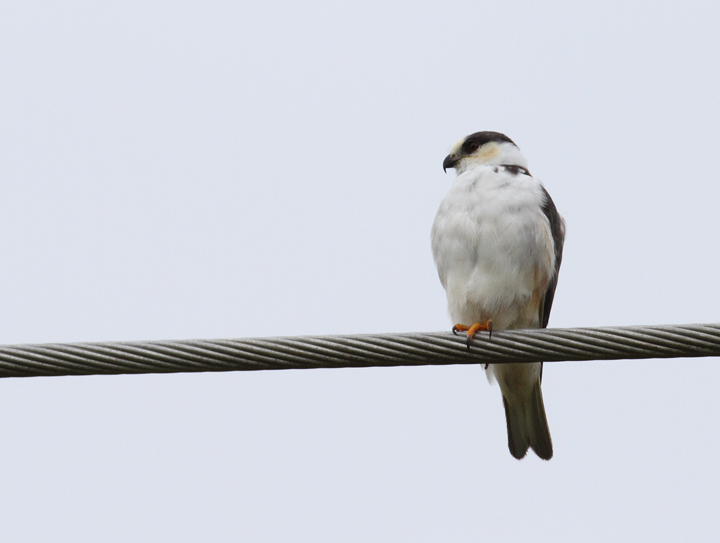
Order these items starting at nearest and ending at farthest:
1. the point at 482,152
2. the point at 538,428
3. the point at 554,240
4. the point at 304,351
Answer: the point at 304,351 → the point at 554,240 → the point at 538,428 → the point at 482,152

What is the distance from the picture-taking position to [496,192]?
512 centimetres

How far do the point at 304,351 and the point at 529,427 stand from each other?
253 centimetres

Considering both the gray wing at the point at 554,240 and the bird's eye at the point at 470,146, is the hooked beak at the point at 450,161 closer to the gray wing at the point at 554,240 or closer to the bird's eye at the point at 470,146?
the bird's eye at the point at 470,146

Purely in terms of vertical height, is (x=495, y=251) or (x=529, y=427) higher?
(x=495, y=251)

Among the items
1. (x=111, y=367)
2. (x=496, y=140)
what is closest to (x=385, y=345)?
(x=111, y=367)

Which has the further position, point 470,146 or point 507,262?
point 470,146

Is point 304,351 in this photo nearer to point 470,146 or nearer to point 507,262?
point 507,262

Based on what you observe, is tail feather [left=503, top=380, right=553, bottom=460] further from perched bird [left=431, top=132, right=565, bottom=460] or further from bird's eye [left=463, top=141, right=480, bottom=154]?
bird's eye [left=463, top=141, right=480, bottom=154]

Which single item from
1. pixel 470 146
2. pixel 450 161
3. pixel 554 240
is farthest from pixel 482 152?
pixel 554 240

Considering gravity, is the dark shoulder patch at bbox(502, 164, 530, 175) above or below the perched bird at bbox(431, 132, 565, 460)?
above

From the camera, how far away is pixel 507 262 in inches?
194

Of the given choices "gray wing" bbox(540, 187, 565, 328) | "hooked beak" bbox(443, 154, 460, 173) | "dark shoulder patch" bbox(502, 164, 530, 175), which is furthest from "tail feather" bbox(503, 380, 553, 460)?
"hooked beak" bbox(443, 154, 460, 173)

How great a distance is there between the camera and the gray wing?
5.27 m

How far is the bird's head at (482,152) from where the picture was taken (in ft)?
19.1
